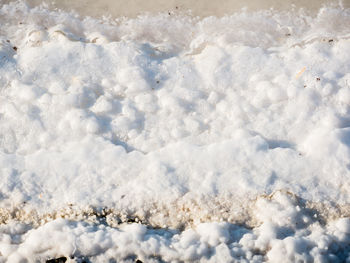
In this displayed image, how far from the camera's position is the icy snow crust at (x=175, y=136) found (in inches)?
57.3

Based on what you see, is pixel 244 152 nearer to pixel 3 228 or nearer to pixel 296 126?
pixel 296 126

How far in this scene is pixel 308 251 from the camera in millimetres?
1412

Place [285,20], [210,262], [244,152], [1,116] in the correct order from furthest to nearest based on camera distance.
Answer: [285,20] < [1,116] < [244,152] < [210,262]

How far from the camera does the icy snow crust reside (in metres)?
1.46

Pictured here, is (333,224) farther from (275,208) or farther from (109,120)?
(109,120)

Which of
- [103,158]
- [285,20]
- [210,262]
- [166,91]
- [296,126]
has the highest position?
[285,20]

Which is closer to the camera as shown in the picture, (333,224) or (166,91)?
(333,224)

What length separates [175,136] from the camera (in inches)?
67.4

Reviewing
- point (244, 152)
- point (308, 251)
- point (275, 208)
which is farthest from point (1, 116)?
point (308, 251)

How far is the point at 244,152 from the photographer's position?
1636mm

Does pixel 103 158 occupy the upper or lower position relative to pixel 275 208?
upper

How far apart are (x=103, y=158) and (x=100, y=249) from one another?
395mm

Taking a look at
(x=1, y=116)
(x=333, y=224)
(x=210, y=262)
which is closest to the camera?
(x=210, y=262)

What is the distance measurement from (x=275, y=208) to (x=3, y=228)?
42.0 inches
